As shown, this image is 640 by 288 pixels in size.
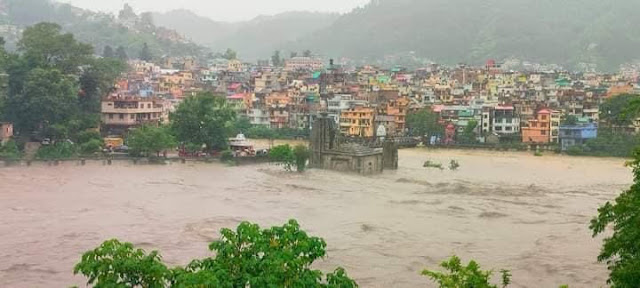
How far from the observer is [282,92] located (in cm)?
5575

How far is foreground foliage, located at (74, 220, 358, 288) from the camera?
23.0 ft

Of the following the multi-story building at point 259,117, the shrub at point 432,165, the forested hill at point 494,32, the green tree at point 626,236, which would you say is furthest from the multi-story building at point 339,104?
the forested hill at point 494,32

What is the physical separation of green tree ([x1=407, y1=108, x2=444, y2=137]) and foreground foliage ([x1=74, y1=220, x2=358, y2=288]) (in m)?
38.2

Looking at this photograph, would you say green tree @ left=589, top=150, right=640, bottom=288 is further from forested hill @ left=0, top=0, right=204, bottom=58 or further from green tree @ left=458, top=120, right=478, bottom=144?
forested hill @ left=0, top=0, right=204, bottom=58

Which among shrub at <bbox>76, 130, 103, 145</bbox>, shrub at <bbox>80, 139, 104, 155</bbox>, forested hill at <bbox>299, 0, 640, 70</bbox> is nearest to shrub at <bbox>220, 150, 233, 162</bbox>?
shrub at <bbox>80, 139, 104, 155</bbox>

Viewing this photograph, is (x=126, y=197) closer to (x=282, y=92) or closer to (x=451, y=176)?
(x=451, y=176)

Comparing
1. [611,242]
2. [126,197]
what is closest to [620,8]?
[126,197]

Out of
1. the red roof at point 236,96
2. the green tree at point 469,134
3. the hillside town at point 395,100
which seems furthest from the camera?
the red roof at point 236,96

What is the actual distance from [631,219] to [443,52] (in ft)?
368

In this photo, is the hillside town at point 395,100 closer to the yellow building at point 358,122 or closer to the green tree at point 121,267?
the yellow building at point 358,122

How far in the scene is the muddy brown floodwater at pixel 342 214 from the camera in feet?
53.8

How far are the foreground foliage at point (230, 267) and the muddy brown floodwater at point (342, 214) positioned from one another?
738 cm

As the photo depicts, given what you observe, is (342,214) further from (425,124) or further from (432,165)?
(425,124)

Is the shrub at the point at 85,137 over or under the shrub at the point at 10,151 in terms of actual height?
over
